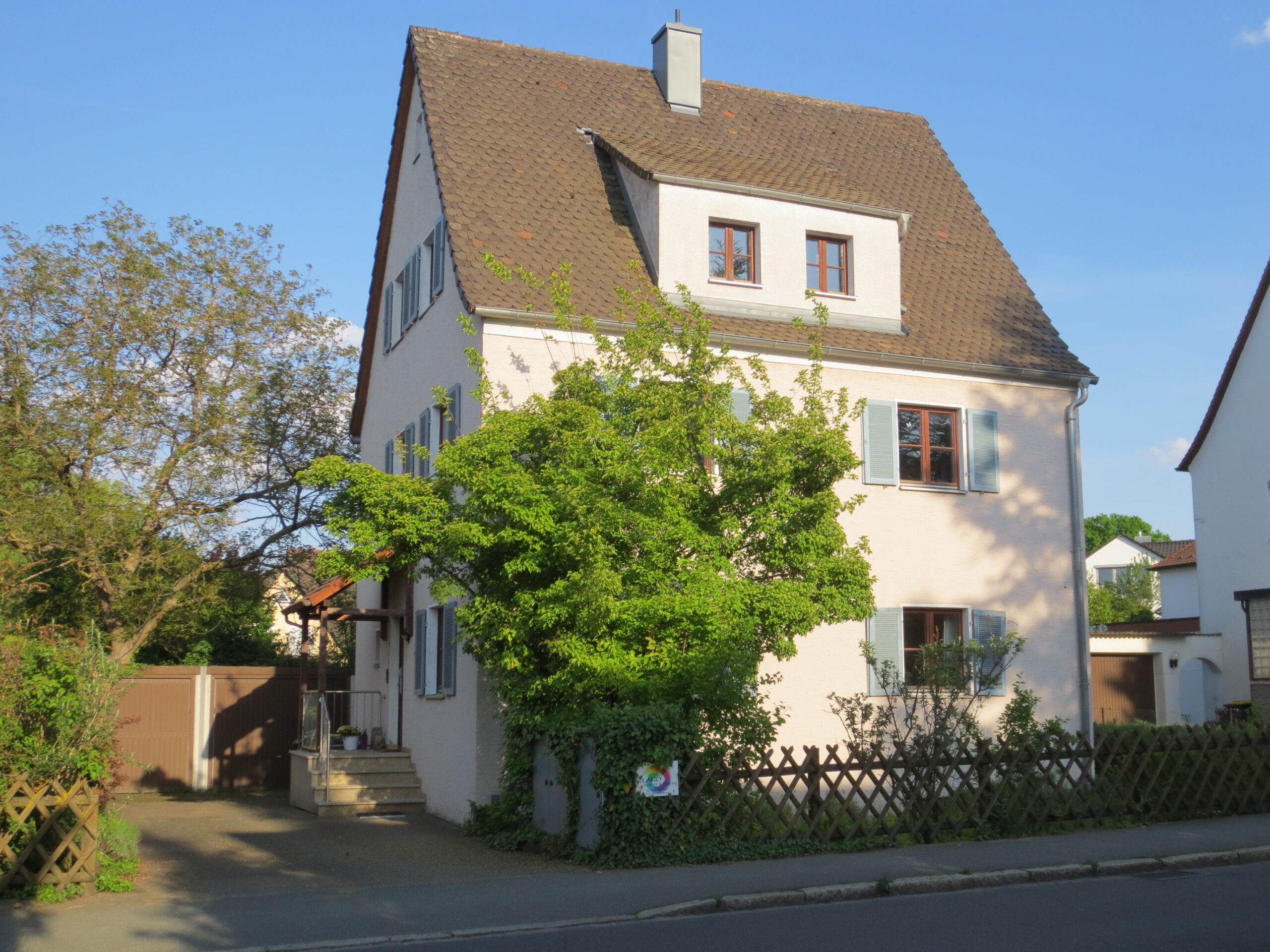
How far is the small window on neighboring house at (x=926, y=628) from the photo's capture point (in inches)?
699

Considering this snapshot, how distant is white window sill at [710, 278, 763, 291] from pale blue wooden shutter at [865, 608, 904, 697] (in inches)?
195

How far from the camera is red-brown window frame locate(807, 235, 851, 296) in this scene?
18812mm

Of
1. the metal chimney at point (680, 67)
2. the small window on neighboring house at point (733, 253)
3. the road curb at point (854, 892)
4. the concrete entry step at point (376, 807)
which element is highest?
the metal chimney at point (680, 67)

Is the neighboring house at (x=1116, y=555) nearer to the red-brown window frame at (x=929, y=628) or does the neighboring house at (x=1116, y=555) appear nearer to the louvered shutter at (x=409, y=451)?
the red-brown window frame at (x=929, y=628)

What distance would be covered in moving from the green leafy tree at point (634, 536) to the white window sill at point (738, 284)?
383 cm

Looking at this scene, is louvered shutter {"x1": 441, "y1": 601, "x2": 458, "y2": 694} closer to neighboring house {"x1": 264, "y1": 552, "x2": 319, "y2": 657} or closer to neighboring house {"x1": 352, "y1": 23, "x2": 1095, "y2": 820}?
neighboring house {"x1": 352, "y1": 23, "x2": 1095, "y2": 820}

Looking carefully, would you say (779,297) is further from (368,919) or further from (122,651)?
(122,651)

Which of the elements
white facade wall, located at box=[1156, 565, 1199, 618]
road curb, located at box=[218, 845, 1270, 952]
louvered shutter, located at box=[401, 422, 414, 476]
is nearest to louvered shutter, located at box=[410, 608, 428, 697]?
louvered shutter, located at box=[401, 422, 414, 476]

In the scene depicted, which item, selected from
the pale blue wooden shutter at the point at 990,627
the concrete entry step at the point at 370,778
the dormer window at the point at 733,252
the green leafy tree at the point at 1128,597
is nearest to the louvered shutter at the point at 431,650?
the concrete entry step at the point at 370,778

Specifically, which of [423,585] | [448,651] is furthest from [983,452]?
[423,585]

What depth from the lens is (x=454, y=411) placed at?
17.4 metres

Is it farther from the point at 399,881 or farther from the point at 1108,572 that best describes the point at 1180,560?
the point at 399,881

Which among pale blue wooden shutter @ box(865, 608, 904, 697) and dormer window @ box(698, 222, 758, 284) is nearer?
pale blue wooden shutter @ box(865, 608, 904, 697)

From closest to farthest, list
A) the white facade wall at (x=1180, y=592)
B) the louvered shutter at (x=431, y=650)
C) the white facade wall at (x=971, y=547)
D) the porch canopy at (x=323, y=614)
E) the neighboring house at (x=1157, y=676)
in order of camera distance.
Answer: the white facade wall at (x=971, y=547), the louvered shutter at (x=431, y=650), the porch canopy at (x=323, y=614), the neighboring house at (x=1157, y=676), the white facade wall at (x=1180, y=592)
